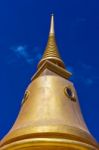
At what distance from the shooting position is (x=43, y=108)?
40.7 ft

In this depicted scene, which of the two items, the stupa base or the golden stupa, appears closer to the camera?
the stupa base

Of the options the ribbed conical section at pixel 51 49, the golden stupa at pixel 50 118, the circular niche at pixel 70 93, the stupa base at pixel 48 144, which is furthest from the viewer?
the ribbed conical section at pixel 51 49

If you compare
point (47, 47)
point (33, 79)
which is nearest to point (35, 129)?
point (33, 79)

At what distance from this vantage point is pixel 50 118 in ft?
39.0

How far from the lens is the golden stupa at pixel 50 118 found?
442 inches

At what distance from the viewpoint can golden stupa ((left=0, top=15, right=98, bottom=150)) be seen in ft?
36.9

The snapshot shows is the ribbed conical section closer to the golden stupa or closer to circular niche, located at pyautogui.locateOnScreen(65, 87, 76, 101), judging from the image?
the golden stupa

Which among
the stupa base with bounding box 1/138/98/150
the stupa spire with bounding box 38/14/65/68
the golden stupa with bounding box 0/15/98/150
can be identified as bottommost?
the stupa base with bounding box 1/138/98/150

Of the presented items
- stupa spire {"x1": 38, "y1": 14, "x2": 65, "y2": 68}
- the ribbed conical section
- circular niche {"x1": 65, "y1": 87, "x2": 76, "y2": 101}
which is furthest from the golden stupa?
the ribbed conical section

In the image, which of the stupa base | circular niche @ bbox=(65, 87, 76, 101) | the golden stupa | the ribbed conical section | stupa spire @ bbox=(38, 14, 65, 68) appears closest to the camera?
the stupa base

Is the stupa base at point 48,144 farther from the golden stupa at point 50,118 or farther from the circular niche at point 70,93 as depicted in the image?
the circular niche at point 70,93

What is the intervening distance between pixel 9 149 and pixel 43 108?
5.42 feet

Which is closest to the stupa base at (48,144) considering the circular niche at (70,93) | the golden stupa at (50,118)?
the golden stupa at (50,118)

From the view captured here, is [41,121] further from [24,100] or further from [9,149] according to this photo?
[24,100]
